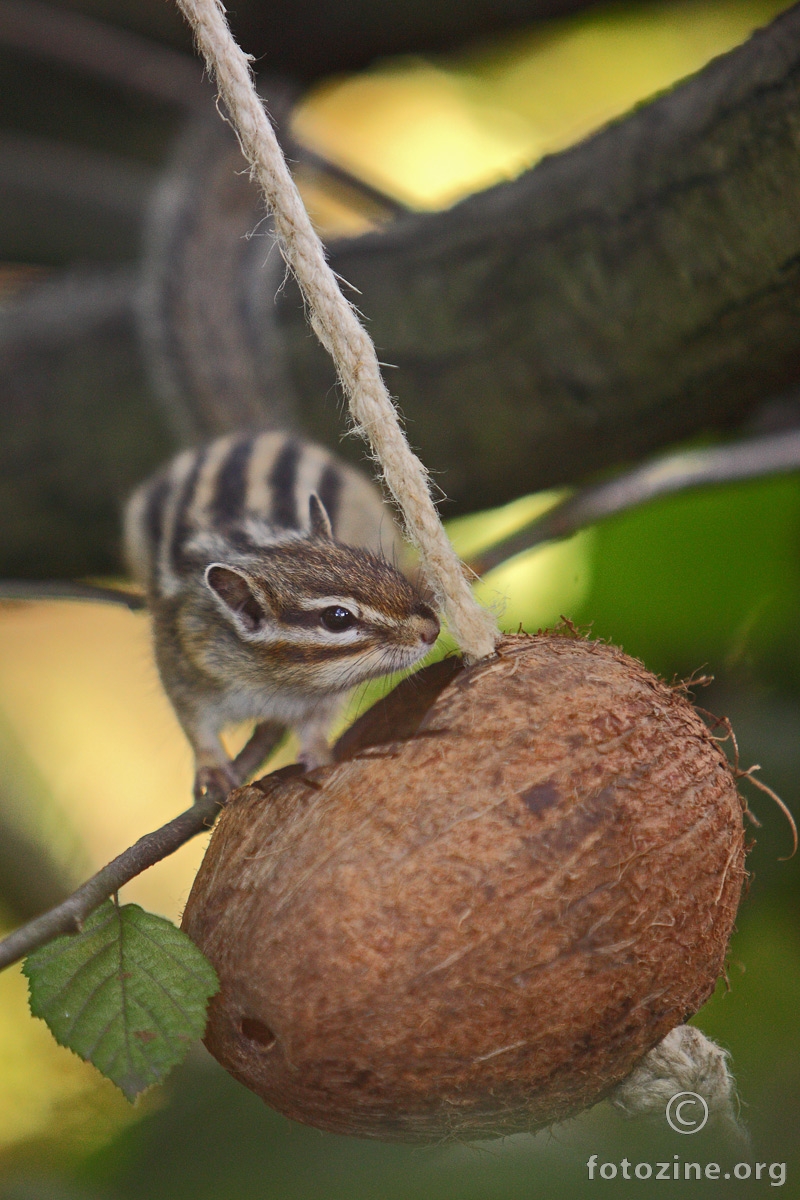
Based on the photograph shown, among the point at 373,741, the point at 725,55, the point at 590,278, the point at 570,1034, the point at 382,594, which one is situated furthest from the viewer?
the point at 590,278

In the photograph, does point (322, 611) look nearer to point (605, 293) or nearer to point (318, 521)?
point (318, 521)

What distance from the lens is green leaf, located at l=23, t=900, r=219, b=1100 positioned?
0.75 meters

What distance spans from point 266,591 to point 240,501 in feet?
0.90

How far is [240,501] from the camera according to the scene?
1.49 metres

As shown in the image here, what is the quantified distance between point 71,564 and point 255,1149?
1.79 metres

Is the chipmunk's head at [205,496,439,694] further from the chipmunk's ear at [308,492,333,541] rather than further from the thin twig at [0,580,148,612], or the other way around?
the thin twig at [0,580,148,612]

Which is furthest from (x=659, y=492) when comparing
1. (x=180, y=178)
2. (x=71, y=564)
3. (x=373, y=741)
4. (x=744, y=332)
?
(x=71, y=564)

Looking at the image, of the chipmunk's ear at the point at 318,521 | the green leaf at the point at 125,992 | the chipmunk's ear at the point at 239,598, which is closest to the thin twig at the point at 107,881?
the green leaf at the point at 125,992

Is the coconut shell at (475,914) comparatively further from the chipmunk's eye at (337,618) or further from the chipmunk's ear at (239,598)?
the chipmunk's ear at (239,598)

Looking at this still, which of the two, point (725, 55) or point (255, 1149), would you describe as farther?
point (725, 55)

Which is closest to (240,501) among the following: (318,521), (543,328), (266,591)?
(318,521)

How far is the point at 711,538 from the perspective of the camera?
177 cm

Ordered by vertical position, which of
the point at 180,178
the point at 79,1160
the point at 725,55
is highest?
the point at 180,178

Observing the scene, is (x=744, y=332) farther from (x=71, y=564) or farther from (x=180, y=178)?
(x=71, y=564)
